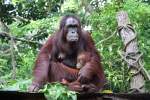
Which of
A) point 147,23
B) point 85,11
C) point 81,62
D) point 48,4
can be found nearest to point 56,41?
point 81,62

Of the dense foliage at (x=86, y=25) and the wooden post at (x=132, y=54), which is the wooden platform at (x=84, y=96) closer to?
the dense foliage at (x=86, y=25)

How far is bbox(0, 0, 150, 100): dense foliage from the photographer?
5988 mm

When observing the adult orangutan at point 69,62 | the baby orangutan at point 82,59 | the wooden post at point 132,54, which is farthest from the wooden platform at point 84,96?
the baby orangutan at point 82,59

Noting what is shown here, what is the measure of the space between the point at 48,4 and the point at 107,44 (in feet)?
10.3

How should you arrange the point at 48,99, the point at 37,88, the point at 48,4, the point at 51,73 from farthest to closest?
the point at 48,4 → the point at 51,73 → the point at 37,88 → the point at 48,99

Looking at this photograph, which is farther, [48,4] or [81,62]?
[48,4]

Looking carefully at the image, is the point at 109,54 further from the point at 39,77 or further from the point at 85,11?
the point at 85,11

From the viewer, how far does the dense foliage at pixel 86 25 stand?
5988 millimetres

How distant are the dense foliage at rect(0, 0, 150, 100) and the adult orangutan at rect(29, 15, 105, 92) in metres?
0.29

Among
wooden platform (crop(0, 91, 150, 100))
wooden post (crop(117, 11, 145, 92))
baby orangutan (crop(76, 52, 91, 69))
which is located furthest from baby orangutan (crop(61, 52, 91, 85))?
wooden platform (crop(0, 91, 150, 100))

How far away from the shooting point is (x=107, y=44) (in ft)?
20.6

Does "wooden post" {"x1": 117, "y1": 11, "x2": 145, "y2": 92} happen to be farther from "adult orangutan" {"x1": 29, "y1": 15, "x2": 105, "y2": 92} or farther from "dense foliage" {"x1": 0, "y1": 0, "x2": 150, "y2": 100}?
"adult orangutan" {"x1": 29, "y1": 15, "x2": 105, "y2": 92}

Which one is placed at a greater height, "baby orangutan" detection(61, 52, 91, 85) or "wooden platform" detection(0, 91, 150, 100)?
"baby orangutan" detection(61, 52, 91, 85)

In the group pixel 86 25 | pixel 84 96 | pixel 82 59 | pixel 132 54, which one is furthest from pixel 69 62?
pixel 86 25
